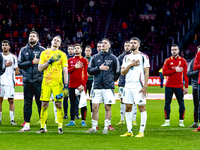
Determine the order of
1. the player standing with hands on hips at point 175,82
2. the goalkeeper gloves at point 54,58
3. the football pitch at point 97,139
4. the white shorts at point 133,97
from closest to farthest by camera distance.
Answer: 1. the football pitch at point 97,139
2. the white shorts at point 133,97
3. the goalkeeper gloves at point 54,58
4. the player standing with hands on hips at point 175,82

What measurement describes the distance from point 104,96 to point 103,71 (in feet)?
2.06

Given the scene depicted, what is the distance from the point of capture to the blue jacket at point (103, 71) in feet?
26.5

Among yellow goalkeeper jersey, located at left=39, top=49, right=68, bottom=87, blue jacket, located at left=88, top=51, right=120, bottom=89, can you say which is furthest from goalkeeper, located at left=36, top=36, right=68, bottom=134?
blue jacket, located at left=88, top=51, right=120, bottom=89

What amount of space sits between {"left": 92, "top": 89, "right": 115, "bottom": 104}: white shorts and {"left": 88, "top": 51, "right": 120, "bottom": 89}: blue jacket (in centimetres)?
10

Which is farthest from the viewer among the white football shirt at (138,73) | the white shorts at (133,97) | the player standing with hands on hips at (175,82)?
the player standing with hands on hips at (175,82)

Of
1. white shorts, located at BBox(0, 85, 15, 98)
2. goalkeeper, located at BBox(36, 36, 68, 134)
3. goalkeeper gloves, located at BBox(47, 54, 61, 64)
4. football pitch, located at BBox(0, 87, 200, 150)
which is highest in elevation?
goalkeeper gloves, located at BBox(47, 54, 61, 64)

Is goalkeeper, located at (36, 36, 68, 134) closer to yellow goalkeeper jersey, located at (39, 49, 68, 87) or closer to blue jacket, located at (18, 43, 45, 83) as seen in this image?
yellow goalkeeper jersey, located at (39, 49, 68, 87)

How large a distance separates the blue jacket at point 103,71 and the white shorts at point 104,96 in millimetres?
100

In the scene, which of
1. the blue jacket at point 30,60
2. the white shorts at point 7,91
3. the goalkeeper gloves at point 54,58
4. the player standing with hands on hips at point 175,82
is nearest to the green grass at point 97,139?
the player standing with hands on hips at point 175,82

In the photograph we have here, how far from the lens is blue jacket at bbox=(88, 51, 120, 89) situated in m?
8.08

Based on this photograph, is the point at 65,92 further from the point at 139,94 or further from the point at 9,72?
the point at 9,72

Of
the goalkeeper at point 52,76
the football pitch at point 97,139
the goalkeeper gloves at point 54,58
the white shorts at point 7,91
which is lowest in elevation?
the football pitch at point 97,139

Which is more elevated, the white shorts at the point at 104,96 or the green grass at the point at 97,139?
the white shorts at the point at 104,96

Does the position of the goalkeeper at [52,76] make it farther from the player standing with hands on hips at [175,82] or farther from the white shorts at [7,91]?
the player standing with hands on hips at [175,82]
